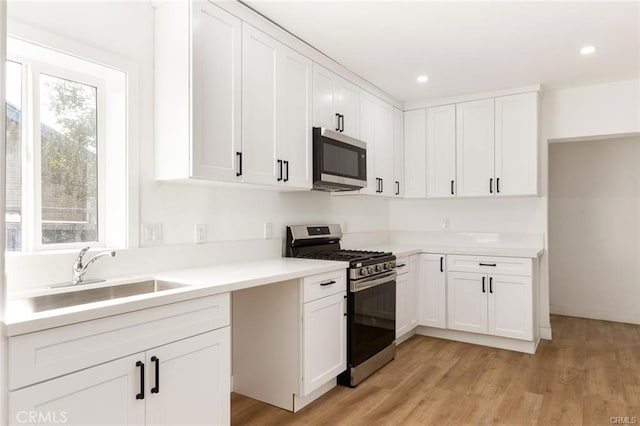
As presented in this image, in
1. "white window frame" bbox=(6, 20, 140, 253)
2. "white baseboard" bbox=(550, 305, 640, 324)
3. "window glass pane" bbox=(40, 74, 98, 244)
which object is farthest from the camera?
"white baseboard" bbox=(550, 305, 640, 324)

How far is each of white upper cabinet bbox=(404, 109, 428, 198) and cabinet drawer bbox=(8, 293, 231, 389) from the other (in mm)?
3042

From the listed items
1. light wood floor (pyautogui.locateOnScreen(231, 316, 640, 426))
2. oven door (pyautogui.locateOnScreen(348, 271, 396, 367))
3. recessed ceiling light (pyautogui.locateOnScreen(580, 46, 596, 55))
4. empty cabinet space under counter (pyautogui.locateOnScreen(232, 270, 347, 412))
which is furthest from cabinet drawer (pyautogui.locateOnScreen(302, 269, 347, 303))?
recessed ceiling light (pyautogui.locateOnScreen(580, 46, 596, 55))

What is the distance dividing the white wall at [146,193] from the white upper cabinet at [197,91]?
0.24ft

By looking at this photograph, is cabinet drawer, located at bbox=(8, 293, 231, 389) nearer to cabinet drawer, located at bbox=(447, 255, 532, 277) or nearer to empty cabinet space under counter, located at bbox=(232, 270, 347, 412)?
empty cabinet space under counter, located at bbox=(232, 270, 347, 412)

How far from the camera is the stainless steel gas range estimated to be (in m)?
2.90

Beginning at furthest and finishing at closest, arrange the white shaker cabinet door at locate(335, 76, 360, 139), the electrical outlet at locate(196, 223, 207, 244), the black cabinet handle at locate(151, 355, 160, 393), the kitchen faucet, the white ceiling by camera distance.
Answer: the white shaker cabinet door at locate(335, 76, 360, 139), the electrical outlet at locate(196, 223, 207, 244), the white ceiling, the kitchen faucet, the black cabinet handle at locate(151, 355, 160, 393)

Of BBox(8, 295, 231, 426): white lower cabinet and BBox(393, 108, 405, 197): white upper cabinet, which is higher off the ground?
BBox(393, 108, 405, 197): white upper cabinet

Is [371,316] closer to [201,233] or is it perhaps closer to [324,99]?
[201,233]

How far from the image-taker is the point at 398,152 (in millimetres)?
4453

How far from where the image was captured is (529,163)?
389 centimetres

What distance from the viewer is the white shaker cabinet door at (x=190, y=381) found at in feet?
5.46

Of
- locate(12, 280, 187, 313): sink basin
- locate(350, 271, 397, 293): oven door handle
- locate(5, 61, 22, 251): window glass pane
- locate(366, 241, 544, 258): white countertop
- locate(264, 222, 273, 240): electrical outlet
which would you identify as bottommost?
locate(350, 271, 397, 293): oven door handle

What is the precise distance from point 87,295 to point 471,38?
282 centimetres

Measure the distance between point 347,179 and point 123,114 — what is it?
166cm
